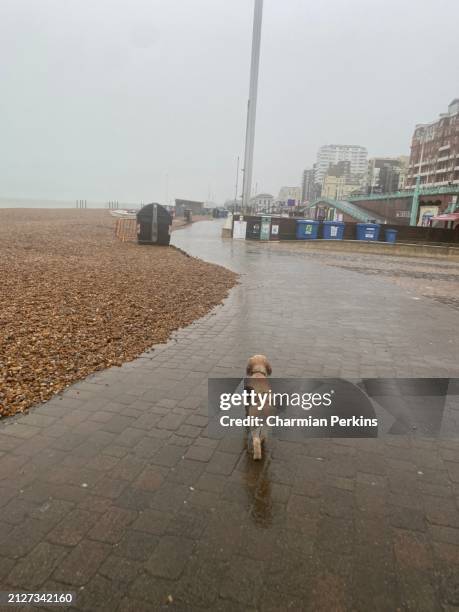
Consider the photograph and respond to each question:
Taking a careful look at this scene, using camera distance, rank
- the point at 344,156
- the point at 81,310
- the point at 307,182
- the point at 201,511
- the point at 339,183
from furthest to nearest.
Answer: the point at 344,156, the point at 307,182, the point at 339,183, the point at 81,310, the point at 201,511

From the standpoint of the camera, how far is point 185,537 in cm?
254

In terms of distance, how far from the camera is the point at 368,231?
1091 inches

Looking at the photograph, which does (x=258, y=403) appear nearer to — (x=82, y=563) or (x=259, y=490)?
(x=259, y=490)

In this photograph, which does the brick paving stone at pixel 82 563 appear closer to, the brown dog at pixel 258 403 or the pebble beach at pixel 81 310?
the brown dog at pixel 258 403

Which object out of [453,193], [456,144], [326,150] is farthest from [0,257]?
[326,150]

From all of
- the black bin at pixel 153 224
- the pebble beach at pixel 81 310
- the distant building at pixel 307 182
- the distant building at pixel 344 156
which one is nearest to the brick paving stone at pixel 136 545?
the pebble beach at pixel 81 310

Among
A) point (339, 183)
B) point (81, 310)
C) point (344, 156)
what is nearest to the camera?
point (81, 310)

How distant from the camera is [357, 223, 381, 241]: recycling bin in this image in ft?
90.7

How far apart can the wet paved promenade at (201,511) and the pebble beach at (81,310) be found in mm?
495

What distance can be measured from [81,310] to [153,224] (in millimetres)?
13636

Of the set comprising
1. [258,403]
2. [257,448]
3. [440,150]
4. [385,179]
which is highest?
[440,150]

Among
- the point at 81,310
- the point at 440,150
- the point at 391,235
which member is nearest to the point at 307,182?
the point at 440,150

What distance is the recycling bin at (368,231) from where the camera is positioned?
2766 centimetres

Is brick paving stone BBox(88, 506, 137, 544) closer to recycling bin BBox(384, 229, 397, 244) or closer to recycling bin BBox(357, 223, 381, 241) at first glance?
recycling bin BBox(357, 223, 381, 241)
